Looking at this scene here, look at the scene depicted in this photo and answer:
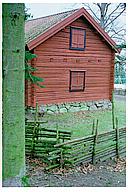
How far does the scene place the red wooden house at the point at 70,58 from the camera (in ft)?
35.2

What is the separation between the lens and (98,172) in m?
4.48

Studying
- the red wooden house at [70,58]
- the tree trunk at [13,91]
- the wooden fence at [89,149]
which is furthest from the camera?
the red wooden house at [70,58]

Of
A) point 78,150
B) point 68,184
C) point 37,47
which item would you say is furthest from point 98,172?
point 37,47

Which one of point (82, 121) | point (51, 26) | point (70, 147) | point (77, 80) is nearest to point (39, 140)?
point (70, 147)

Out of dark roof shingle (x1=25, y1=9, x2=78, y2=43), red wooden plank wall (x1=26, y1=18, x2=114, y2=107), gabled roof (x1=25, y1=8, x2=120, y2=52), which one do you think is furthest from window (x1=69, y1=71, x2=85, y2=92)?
dark roof shingle (x1=25, y1=9, x2=78, y2=43)

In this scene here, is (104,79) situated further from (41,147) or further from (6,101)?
(6,101)

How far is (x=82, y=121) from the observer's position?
32.5 ft

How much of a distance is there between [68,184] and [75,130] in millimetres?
4557

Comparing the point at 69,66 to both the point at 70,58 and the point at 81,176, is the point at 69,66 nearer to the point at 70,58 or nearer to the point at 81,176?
the point at 70,58

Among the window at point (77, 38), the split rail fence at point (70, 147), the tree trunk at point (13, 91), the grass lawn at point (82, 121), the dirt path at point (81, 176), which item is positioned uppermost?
the window at point (77, 38)

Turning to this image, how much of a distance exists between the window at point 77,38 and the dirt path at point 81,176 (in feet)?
24.3

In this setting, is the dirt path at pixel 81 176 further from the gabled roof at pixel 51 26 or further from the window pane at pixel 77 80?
the window pane at pixel 77 80

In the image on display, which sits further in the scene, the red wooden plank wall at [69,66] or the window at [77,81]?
the window at [77,81]

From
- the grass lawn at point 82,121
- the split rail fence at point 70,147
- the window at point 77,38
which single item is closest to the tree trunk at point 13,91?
the split rail fence at point 70,147
